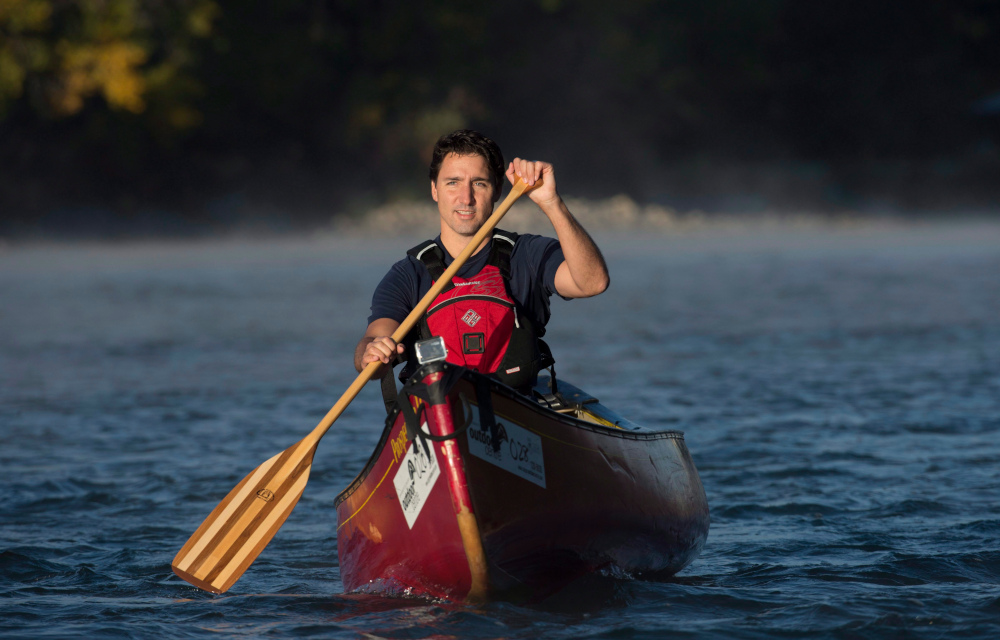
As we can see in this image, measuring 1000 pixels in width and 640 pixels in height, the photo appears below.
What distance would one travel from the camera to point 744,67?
3094 cm

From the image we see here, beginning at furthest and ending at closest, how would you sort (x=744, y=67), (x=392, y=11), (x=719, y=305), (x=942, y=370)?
1. (x=744, y=67)
2. (x=392, y=11)
3. (x=719, y=305)
4. (x=942, y=370)

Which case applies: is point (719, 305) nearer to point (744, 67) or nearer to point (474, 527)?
point (474, 527)

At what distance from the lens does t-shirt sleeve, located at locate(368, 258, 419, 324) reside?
13.1 ft

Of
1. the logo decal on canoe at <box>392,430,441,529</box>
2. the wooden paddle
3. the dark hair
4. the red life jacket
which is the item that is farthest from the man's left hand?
the wooden paddle

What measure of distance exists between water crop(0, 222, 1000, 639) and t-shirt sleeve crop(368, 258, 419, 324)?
973 millimetres

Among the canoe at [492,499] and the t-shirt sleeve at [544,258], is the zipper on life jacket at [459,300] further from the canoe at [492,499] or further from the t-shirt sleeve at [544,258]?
the canoe at [492,499]

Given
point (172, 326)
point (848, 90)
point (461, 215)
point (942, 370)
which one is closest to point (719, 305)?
point (942, 370)

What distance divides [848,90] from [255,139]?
15.4m

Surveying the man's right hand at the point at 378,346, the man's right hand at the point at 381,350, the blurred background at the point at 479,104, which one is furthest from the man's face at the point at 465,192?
the blurred background at the point at 479,104

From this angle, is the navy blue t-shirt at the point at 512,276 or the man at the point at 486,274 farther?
the navy blue t-shirt at the point at 512,276

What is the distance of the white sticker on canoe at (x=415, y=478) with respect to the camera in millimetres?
3561

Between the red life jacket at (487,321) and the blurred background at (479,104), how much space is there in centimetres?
2143

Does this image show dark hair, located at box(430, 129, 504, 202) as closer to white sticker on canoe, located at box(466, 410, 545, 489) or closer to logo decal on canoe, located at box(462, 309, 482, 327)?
logo decal on canoe, located at box(462, 309, 482, 327)

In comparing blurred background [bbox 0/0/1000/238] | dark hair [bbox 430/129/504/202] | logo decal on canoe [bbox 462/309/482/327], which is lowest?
logo decal on canoe [bbox 462/309/482/327]
